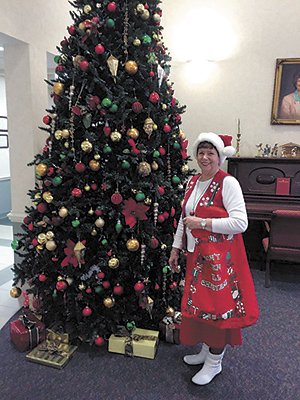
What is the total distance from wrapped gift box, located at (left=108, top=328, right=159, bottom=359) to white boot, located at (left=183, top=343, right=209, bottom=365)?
223 millimetres

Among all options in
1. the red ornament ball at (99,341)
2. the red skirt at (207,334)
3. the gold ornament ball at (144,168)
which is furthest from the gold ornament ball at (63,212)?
the red skirt at (207,334)

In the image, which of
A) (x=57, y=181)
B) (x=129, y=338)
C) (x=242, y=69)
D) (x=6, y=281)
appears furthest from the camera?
(x=242, y=69)

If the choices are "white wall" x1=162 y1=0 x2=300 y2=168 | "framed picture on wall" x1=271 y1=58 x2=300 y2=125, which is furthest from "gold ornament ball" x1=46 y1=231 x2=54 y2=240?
"framed picture on wall" x1=271 y1=58 x2=300 y2=125

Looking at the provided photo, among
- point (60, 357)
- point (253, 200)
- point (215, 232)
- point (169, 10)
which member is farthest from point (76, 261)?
point (169, 10)

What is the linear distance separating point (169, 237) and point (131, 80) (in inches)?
40.0

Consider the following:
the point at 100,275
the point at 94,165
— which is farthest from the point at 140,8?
the point at 100,275

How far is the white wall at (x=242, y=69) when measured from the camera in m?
3.43

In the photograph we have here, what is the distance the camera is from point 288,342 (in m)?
2.24

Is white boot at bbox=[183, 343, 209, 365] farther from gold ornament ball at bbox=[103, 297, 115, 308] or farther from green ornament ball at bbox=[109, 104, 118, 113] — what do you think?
green ornament ball at bbox=[109, 104, 118, 113]

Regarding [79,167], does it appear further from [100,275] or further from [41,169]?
[100,275]

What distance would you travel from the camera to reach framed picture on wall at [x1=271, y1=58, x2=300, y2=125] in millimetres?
3432

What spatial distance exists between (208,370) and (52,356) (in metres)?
0.96

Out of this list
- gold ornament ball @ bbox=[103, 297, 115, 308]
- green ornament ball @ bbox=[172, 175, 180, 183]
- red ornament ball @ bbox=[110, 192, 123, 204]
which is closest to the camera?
red ornament ball @ bbox=[110, 192, 123, 204]

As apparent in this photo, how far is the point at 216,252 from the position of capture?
1.59 m
